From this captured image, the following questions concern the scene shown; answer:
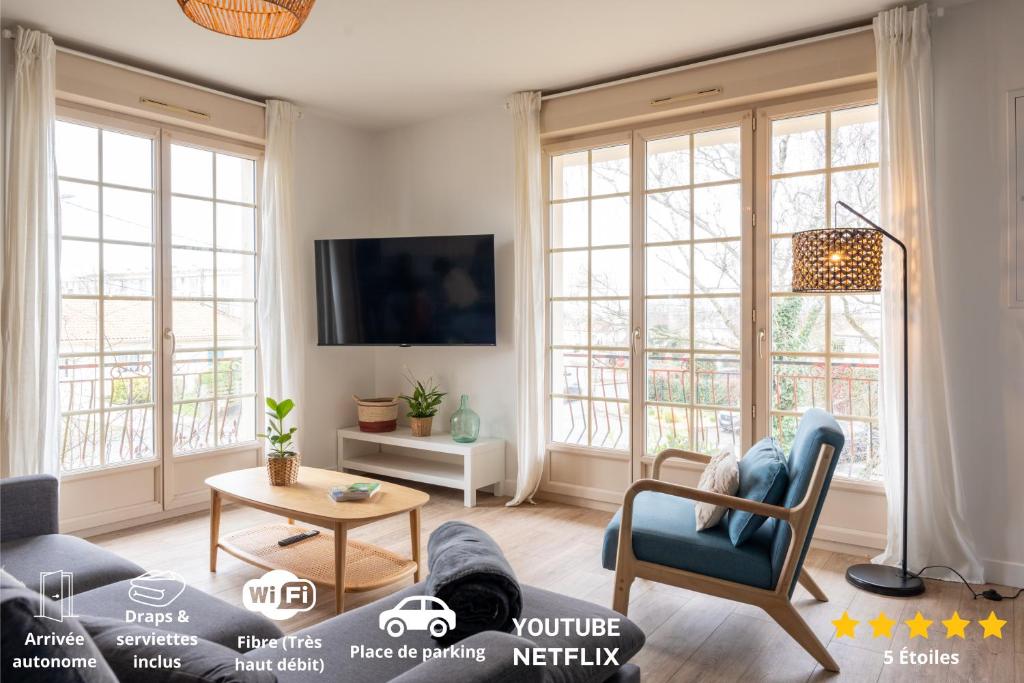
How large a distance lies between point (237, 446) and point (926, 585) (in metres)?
4.06

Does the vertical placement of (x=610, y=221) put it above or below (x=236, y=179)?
below

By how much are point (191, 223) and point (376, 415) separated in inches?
71.0

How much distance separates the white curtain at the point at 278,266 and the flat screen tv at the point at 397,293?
253 mm

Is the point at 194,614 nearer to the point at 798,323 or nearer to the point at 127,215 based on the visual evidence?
the point at 127,215

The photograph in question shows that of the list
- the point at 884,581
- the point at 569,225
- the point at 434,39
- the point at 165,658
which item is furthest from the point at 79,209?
the point at 884,581

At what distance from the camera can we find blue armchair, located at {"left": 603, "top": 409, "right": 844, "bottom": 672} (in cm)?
234

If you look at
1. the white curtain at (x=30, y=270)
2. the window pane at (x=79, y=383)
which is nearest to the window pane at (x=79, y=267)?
the white curtain at (x=30, y=270)

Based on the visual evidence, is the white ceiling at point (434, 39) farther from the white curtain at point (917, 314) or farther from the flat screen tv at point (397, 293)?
the flat screen tv at point (397, 293)

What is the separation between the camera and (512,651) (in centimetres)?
132

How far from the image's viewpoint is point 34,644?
0.90m

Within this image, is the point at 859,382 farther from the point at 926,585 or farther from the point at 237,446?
the point at 237,446

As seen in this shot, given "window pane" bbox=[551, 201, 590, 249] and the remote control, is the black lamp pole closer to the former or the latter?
"window pane" bbox=[551, 201, 590, 249]

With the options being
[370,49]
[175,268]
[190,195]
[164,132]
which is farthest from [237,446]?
[370,49]

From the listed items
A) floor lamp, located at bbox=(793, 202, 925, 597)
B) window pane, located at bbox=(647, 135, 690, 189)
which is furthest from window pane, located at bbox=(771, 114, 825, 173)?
floor lamp, located at bbox=(793, 202, 925, 597)
